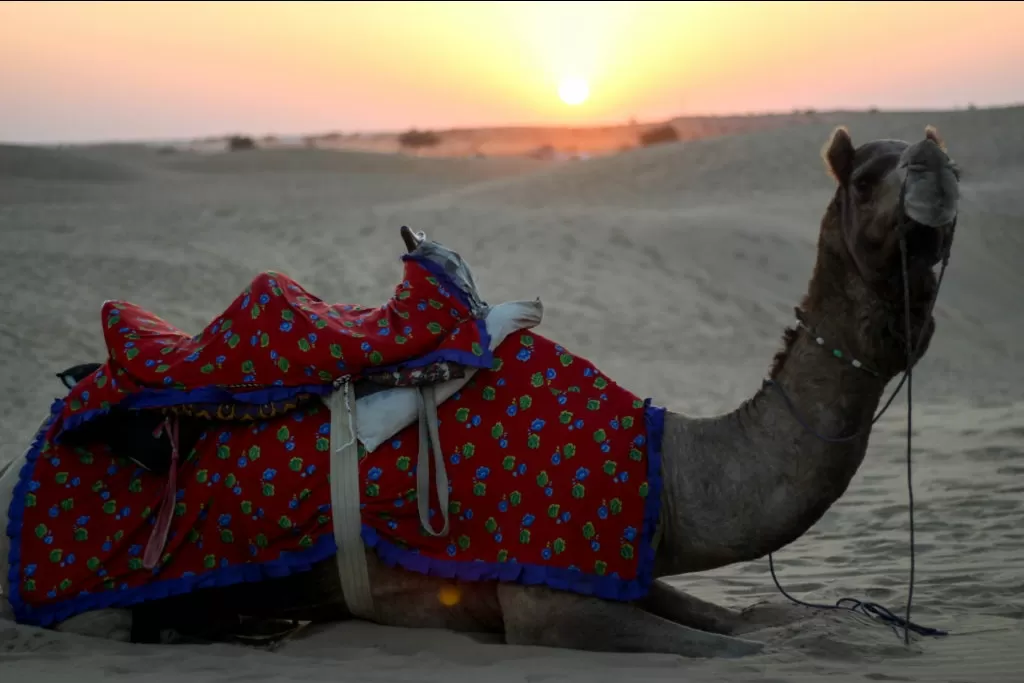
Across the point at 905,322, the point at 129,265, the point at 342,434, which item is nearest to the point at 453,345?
the point at 342,434

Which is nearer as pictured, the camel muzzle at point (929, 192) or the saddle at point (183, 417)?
the camel muzzle at point (929, 192)

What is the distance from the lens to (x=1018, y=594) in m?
5.39

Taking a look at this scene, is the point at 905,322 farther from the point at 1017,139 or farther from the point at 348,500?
the point at 1017,139

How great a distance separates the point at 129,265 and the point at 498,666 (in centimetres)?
1186

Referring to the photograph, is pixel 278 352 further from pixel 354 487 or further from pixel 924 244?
pixel 924 244

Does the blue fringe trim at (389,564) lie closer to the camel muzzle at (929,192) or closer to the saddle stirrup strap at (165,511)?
the saddle stirrup strap at (165,511)

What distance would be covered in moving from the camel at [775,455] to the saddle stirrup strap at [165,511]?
0.26 metres

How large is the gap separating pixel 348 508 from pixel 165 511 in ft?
2.33

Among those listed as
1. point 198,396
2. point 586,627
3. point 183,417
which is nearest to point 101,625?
point 183,417

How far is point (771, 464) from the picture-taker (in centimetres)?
417

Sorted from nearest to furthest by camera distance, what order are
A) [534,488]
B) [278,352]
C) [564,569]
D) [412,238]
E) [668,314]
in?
[564,569] → [534,488] → [278,352] → [412,238] → [668,314]

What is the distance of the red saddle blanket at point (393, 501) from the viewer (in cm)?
423

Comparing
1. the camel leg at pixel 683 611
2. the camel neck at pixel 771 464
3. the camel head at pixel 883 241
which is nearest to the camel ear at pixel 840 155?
the camel head at pixel 883 241

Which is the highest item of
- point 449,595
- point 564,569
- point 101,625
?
point 564,569
